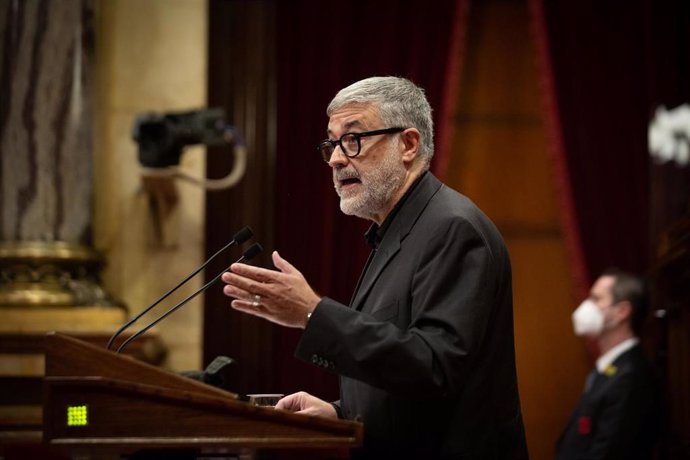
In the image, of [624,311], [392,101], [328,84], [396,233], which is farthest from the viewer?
[328,84]

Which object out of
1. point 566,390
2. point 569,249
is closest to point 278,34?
point 569,249

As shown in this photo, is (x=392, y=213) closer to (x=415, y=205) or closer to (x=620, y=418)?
(x=415, y=205)

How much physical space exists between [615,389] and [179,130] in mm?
2354

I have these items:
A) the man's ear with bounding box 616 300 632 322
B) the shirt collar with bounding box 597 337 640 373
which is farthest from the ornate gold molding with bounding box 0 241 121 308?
the man's ear with bounding box 616 300 632 322

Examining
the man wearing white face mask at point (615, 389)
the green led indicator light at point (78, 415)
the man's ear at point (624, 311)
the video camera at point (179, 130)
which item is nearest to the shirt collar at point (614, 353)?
the man wearing white face mask at point (615, 389)

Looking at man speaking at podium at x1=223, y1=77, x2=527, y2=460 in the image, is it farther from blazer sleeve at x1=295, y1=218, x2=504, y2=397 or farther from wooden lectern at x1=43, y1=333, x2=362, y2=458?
wooden lectern at x1=43, y1=333, x2=362, y2=458

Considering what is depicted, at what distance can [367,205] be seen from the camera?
2508mm

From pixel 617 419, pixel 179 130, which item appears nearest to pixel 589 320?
pixel 617 419

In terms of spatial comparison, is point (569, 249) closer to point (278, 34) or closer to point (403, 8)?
point (403, 8)

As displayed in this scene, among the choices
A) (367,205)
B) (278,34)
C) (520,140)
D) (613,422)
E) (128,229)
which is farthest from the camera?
(520,140)

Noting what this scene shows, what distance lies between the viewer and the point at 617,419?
187 inches

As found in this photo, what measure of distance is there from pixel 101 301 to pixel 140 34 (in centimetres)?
143

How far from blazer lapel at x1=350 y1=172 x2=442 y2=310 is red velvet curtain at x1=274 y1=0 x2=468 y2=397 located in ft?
9.80

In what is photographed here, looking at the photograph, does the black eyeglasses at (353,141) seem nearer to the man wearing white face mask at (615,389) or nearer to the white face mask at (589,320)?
the man wearing white face mask at (615,389)
